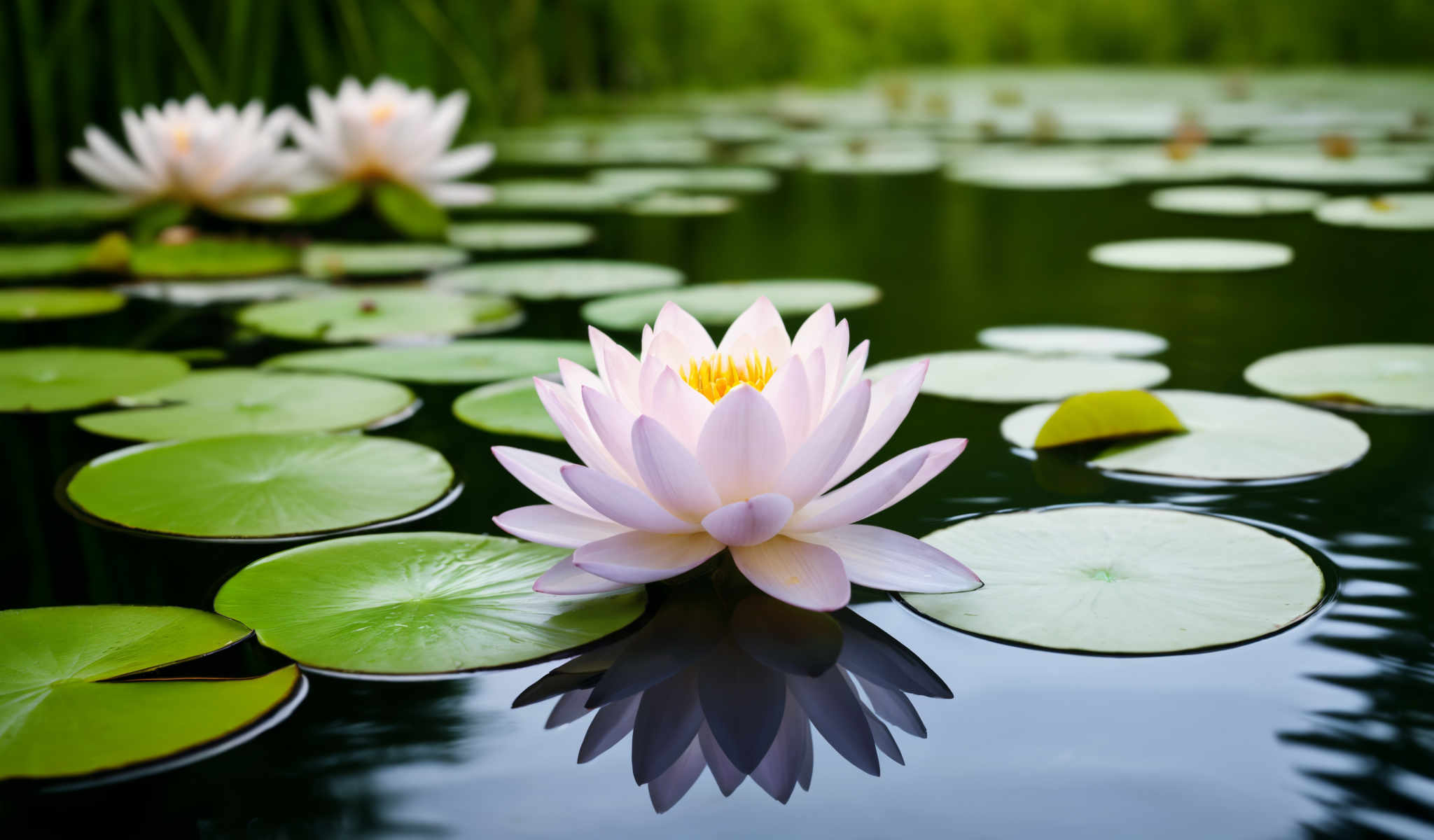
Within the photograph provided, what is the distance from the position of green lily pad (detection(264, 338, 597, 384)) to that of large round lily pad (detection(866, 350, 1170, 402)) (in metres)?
0.39

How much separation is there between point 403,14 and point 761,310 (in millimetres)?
2807

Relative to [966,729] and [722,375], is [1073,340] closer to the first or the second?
[722,375]

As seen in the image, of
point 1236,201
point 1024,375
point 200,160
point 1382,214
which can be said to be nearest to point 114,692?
point 1024,375

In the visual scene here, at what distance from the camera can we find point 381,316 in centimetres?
173

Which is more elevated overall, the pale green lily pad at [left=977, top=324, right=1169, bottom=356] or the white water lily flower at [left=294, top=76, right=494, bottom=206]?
the white water lily flower at [left=294, top=76, right=494, bottom=206]

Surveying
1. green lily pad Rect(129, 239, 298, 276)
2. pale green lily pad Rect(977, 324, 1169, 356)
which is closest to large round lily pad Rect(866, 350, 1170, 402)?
pale green lily pad Rect(977, 324, 1169, 356)

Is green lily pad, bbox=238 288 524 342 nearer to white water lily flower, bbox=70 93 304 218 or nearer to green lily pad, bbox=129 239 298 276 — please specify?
green lily pad, bbox=129 239 298 276

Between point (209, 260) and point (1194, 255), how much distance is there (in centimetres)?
171

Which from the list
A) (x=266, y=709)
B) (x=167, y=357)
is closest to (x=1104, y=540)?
(x=266, y=709)

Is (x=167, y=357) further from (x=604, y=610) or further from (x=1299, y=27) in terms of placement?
(x=1299, y=27)

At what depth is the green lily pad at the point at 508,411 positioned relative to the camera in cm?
119

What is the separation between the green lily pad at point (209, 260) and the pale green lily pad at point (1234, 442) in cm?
149

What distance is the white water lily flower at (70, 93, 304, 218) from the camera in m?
2.22

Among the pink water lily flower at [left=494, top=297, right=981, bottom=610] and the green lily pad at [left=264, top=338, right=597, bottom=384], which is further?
the green lily pad at [left=264, top=338, right=597, bottom=384]
